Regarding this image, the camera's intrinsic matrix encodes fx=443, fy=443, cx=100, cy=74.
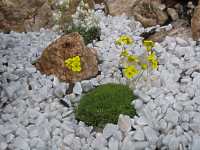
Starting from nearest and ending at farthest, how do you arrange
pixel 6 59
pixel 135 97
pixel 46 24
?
1. pixel 135 97
2. pixel 6 59
3. pixel 46 24

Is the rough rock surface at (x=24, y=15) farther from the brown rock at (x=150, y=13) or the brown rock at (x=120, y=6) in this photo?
the brown rock at (x=150, y=13)

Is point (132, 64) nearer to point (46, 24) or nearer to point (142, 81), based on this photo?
point (142, 81)

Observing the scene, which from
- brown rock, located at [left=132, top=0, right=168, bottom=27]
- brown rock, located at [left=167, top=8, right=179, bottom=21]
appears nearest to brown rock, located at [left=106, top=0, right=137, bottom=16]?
brown rock, located at [left=132, top=0, right=168, bottom=27]

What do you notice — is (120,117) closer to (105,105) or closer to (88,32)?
(105,105)

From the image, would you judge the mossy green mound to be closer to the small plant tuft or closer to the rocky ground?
the rocky ground

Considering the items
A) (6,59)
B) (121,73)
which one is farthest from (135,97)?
(6,59)

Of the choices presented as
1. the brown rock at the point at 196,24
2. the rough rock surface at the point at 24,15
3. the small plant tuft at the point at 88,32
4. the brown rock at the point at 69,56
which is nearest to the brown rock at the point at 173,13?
the brown rock at the point at 196,24
